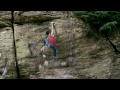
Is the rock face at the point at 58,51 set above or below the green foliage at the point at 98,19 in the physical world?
below

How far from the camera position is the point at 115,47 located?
591 inches

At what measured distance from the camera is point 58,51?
15.0 m

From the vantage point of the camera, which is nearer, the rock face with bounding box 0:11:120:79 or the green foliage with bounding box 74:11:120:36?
the rock face with bounding box 0:11:120:79

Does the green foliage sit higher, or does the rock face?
the green foliage

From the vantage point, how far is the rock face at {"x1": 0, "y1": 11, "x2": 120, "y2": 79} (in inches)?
573

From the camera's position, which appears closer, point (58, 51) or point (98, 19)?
point (58, 51)

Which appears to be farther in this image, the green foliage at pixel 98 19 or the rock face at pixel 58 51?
the green foliage at pixel 98 19

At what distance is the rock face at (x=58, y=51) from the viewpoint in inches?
573

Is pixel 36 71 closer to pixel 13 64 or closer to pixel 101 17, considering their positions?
pixel 13 64

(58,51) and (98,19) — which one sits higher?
(98,19)
